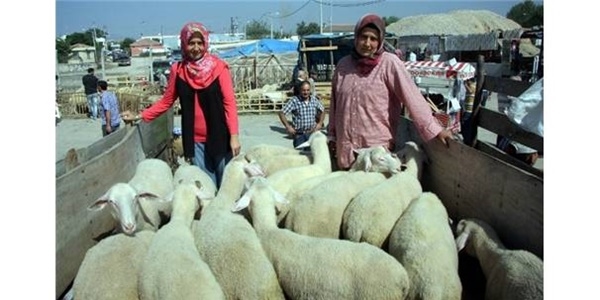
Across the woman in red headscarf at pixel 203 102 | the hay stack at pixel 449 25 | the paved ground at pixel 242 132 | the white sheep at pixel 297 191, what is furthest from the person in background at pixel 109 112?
the hay stack at pixel 449 25

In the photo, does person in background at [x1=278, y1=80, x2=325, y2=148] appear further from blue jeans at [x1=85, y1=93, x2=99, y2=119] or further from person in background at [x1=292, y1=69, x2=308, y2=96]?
blue jeans at [x1=85, y1=93, x2=99, y2=119]

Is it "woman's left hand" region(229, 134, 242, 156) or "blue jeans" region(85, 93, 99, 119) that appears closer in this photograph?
"woman's left hand" region(229, 134, 242, 156)

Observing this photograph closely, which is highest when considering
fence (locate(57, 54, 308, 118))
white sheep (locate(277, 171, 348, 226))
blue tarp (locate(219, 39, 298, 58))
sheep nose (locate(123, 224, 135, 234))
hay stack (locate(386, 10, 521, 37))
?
hay stack (locate(386, 10, 521, 37))

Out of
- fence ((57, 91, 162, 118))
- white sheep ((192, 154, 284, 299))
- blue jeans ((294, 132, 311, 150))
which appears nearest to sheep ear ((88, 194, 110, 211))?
white sheep ((192, 154, 284, 299))

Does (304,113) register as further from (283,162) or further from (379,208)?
(379,208)

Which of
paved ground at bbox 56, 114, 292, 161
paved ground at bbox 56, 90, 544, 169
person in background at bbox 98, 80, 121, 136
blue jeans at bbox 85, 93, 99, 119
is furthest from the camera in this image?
blue jeans at bbox 85, 93, 99, 119

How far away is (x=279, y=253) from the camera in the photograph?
2.93 metres

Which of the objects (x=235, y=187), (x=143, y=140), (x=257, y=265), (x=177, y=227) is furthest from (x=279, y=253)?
(x=143, y=140)

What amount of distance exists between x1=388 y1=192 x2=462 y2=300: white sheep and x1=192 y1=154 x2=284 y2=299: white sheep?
2.51 feet

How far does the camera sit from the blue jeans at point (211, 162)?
4.79 meters

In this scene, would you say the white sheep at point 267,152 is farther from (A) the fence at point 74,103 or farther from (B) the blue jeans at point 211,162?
(A) the fence at point 74,103

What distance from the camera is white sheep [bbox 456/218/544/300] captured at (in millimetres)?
2582

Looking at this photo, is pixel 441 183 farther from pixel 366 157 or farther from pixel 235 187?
pixel 235 187

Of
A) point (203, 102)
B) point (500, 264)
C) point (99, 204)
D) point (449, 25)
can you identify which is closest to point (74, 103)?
point (203, 102)
